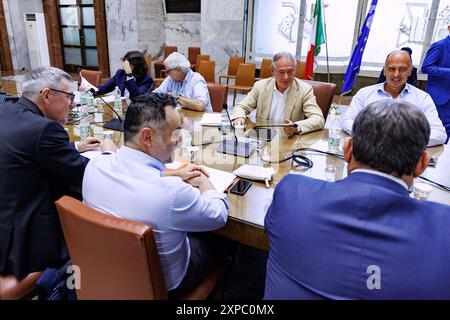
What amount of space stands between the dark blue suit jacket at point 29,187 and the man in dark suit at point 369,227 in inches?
37.7

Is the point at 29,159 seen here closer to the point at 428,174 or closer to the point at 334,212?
the point at 334,212

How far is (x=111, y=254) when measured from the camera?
94cm

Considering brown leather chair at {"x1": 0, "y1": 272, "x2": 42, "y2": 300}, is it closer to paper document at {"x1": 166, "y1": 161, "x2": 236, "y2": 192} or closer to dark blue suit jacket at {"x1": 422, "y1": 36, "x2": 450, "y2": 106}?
paper document at {"x1": 166, "y1": 161, "x2": 236, "y2": 192}

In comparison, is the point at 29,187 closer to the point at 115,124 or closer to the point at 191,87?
the point at 115,124

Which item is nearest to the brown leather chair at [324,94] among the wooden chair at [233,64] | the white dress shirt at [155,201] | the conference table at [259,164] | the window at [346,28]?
the conference table at [259,164]

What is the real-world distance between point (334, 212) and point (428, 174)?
1.15 m

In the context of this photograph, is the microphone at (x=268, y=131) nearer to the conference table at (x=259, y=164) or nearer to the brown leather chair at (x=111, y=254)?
the conference table at (x=259, y=164)

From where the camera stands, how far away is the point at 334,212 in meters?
0.79

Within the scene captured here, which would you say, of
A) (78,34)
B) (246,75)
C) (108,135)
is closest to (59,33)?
(78,34)

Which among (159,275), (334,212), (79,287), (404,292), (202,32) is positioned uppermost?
(202,32)

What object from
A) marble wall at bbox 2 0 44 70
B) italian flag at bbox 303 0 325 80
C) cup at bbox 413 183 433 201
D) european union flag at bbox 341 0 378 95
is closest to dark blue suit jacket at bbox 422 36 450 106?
european union flag at bbox 341 0 378 95

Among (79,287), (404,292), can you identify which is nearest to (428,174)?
(404,292)

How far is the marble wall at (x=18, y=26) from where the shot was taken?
841 centimetres

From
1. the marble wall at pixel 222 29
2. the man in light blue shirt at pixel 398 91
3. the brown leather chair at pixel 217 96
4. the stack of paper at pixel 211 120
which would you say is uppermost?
the marble wall at pixel 222 29
